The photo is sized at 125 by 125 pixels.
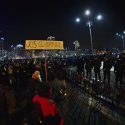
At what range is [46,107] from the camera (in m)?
5.08

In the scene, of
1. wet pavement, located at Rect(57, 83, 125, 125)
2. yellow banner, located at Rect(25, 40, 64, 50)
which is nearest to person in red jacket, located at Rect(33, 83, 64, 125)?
wet pavement, located at Rect(57, 83, 125, 125)

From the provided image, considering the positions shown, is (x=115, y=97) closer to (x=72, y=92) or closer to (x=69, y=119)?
(x=69, y=119)

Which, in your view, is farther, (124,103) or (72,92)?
(72,92)

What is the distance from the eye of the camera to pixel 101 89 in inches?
519

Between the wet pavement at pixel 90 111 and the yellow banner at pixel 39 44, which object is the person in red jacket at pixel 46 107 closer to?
the wet pavement at pixel 90 111

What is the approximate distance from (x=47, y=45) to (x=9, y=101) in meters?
7.43

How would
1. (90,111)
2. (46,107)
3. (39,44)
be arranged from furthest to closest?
(39,44) < (90,111) < (46,107)

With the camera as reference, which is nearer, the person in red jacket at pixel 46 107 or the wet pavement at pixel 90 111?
the person in red jacket at pixel 46 107

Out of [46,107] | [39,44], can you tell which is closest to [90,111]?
[39,44]

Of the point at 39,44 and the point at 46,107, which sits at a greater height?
the point at 39,44

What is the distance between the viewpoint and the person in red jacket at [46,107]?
507cm

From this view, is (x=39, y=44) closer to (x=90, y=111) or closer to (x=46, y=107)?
(x=90, y=111)

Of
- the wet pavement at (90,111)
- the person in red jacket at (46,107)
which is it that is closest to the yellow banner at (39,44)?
the wet pavement at (90,111)

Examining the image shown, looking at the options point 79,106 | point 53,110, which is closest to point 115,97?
point 79,106
